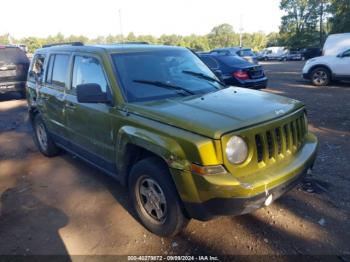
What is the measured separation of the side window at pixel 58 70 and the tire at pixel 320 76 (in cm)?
1084

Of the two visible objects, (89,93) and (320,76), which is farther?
(320,76)

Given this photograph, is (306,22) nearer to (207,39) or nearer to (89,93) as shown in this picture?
(207,39)

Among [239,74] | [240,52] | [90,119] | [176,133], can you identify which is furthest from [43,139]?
[240,52]

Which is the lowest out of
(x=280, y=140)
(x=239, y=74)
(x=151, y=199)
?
(x=151, y=199)

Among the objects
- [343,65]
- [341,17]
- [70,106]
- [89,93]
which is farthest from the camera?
[341,17]

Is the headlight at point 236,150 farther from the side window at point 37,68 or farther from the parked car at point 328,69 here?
the parked car at point 328,69

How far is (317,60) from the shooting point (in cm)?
1302

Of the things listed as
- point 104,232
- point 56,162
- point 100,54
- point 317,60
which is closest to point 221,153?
point 104,232

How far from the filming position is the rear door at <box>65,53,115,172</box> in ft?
12.7

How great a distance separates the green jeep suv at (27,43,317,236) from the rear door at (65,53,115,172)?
1cm

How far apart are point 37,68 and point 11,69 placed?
23.3 feet

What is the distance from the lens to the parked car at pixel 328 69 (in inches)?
490

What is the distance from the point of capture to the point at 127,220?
3877 mm

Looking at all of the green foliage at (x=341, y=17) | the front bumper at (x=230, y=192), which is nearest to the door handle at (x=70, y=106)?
the front bumper at (x=230, y=192)
